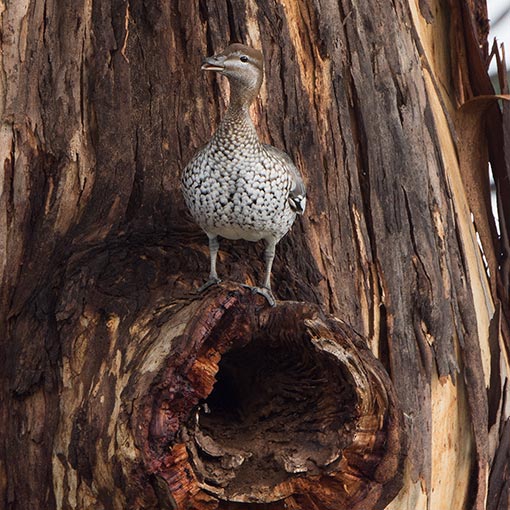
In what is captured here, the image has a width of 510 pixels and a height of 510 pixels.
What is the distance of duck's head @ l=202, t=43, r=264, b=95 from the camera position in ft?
9.16

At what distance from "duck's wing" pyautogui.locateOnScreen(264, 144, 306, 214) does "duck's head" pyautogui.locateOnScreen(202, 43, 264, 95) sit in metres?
0.20

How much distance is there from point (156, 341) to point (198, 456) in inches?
11.4

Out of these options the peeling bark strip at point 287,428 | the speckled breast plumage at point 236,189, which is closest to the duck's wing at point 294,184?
the speckled breast plumage at point 236,189

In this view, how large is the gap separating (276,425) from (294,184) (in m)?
0.66

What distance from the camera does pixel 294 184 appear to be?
285cm

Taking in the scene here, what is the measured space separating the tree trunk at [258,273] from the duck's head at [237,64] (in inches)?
12.1

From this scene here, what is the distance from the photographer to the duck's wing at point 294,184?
284 centimetres

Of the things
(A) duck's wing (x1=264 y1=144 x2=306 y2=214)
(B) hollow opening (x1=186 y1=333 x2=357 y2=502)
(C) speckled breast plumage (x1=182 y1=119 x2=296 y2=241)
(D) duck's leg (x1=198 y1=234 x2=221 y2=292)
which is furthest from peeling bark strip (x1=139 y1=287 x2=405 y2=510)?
(A) duck's wing (x1=264 y1=144 x2=306 y2=214)

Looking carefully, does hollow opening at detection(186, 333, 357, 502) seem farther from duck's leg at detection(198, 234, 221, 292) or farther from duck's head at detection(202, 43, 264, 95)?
duck's head at detection(202, 43, 264, 95)

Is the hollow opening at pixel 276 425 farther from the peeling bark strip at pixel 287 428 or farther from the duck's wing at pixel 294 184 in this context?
the duck's wing at pixel 294 184

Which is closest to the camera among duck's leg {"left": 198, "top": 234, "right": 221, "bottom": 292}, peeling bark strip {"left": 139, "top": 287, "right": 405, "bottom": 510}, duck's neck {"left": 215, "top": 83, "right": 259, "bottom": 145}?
peeling bark strip {"left": 139, "top": 287, "right": 405, "bottom": 510}

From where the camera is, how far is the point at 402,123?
10.9 ft

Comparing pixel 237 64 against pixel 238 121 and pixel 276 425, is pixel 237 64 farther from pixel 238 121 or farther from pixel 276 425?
pixel 276 425

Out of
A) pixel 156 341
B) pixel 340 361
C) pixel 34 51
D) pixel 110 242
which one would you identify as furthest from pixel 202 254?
pixel 34 51
